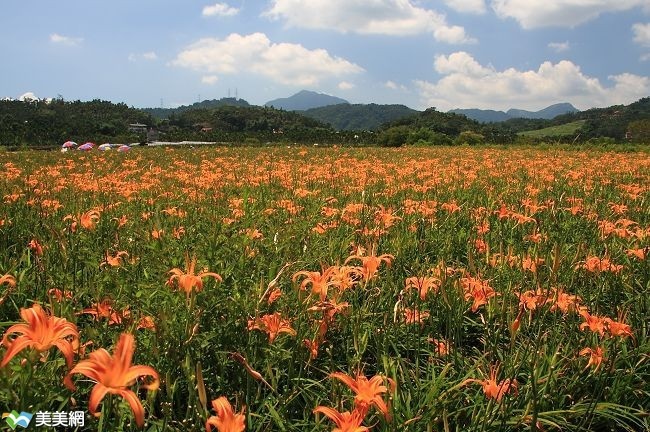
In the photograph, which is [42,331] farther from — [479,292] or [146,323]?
[479,292]

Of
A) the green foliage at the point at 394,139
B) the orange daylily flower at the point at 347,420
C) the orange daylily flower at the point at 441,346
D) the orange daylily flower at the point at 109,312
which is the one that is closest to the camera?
the orange daylily flower at the point at 347,420

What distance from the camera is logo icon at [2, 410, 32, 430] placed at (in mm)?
995

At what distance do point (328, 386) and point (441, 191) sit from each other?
15.5ft

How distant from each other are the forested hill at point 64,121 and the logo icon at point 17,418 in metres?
39.5

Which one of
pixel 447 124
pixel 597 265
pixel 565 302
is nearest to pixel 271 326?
pixel 565 302

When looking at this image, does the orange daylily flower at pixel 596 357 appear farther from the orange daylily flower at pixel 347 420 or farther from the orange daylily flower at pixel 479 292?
the orange daylily flower at pixel 347 420

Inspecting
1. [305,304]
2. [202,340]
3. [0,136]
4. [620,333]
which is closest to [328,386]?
[305,304]

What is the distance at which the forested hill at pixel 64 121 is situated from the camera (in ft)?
133

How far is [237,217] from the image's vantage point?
3.62 meters

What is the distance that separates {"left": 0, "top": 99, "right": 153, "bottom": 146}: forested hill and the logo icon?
39459 mm

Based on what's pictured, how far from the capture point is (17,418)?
1017 millimetres

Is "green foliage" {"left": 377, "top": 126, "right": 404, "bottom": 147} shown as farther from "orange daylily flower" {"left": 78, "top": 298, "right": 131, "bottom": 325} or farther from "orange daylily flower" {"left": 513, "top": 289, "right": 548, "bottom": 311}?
"orange daylily flower" {"left": 78, "top": 298, "right": 131, "bottom": 325}

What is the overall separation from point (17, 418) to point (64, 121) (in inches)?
2647

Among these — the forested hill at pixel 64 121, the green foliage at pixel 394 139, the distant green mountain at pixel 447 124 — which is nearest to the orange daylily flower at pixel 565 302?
the green foliage at pixel 394 139
